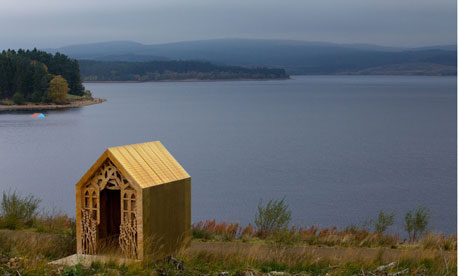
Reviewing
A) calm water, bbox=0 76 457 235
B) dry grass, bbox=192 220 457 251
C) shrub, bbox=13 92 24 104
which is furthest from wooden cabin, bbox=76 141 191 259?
shrub, bbox=13 92 24 104

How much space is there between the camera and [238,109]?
93625 mm

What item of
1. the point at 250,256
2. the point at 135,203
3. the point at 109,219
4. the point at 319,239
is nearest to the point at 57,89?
the point at 319,239

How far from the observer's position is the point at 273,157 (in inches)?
1725

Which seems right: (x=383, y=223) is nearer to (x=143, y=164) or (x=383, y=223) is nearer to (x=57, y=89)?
(x=143, y=164)

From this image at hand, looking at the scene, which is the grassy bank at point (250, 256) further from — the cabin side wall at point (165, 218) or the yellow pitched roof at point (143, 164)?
the yellow pitched roof at point (143, 164)

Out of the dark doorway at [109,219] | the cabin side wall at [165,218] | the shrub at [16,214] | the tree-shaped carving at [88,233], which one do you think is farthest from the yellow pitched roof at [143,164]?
the shrub at [16,214]

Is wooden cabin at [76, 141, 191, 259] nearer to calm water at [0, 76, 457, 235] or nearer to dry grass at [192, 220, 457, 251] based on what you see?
dry grass at [192, 220, 457, 251]

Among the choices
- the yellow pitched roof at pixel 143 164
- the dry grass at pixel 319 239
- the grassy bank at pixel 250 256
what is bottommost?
the dry grass at pixel 319 239

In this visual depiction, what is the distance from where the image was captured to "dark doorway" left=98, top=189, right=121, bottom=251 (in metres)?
9.27

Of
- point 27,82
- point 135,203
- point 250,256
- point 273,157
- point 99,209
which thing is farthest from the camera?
point 27,82

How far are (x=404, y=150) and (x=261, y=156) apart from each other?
38.3 feet

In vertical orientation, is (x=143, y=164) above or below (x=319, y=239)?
above

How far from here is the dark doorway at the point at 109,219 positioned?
9273 millimetres

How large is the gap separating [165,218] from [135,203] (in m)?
0.54
